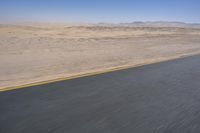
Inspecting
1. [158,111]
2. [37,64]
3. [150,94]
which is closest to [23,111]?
[158,111]

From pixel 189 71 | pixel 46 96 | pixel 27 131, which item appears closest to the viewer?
pixel 27 131

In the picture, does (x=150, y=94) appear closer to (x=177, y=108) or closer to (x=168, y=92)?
(x=168, y=92)

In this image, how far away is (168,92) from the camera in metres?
5.77

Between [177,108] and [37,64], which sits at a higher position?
[177,108]

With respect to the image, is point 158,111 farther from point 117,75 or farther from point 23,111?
point 117,75

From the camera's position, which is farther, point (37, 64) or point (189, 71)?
point (37, 64)

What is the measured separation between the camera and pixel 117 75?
25.8 ft

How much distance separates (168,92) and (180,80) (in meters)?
1.65

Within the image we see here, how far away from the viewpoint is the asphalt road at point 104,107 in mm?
3689

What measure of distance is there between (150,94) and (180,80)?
2.14 m

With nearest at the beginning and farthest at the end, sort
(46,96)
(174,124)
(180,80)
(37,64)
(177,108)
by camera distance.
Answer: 1. (174,124)
2. (177,108)
3. (46,96)
4. (180,80)
5. (37,64)

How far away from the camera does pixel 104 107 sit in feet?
15.1

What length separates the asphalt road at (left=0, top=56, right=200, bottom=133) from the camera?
3.69m

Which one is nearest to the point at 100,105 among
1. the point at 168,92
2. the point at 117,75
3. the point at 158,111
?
the point at 158,111
